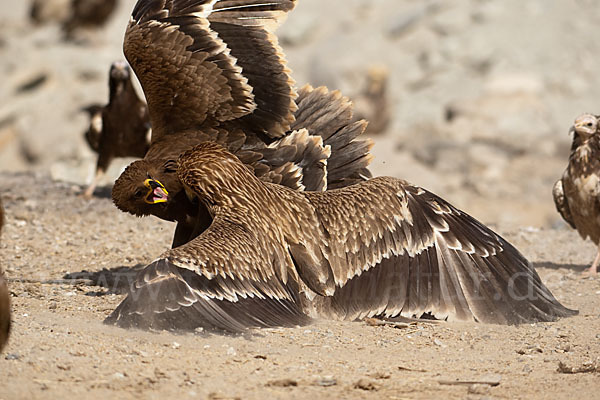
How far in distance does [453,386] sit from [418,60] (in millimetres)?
18313

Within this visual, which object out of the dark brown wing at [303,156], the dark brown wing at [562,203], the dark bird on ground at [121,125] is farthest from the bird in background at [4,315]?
the dark bird on ground at [121,125]

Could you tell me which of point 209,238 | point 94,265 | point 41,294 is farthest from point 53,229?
point 209,238

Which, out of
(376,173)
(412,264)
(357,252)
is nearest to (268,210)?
(357,252)

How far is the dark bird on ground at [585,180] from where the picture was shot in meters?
7.98

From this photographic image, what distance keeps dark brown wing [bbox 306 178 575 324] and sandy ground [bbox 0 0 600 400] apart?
143mm

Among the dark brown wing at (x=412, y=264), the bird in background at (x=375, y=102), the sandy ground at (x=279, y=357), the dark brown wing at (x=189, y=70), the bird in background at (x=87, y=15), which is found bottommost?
the sandy ground at (x=279, y=357)

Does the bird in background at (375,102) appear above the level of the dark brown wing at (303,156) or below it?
above

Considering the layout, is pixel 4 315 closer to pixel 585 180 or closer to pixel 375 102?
pixel 585 180

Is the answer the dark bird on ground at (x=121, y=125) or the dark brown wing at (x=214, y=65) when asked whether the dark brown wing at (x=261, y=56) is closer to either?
the dark brown wing at (x=214, y=65)

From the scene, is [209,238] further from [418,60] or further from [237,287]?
[418,60]

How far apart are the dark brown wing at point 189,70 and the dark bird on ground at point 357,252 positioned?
2.39 feet

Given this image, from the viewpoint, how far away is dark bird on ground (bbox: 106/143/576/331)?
5266mm

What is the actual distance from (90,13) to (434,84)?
8858 mm

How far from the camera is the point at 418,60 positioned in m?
22.0
